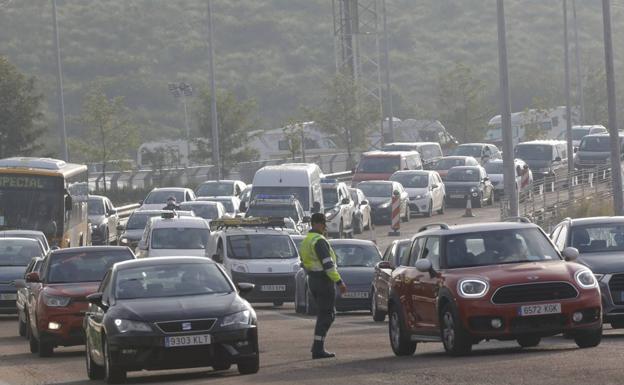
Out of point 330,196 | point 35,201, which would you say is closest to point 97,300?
point 35,201

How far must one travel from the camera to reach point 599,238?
22.4 m

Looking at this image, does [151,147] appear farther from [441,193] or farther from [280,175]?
[280,175]

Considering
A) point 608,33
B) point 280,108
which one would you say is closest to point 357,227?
point 608,33

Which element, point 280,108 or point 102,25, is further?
point 102,25

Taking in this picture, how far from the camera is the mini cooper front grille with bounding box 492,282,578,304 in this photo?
57.3 ft

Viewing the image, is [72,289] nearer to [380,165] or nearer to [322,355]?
[322,355]

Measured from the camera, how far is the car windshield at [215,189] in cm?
5928

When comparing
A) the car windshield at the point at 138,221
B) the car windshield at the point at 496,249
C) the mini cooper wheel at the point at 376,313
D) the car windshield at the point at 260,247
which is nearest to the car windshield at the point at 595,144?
the car windshield at the point at 138,221

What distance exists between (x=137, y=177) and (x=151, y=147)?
50.6ft

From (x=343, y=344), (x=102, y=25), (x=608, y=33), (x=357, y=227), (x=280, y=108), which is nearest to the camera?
(x=343, y=344)

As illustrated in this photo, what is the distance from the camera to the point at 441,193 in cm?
5925

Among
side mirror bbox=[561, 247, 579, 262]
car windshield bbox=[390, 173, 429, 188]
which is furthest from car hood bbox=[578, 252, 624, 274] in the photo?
car windshield bbox=[390, 173, 429, 188]

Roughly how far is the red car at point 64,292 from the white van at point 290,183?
2392 cm

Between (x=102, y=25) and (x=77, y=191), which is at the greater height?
(x=102, y=25)
